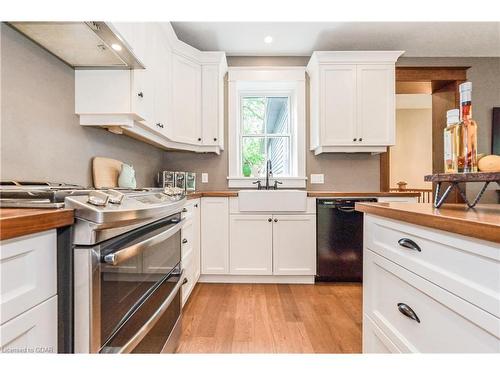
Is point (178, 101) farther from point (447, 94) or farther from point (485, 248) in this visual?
point (447, 94)

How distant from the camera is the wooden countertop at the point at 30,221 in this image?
0.47 metres

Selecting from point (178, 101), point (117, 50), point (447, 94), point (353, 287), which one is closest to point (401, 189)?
point (447, 94)

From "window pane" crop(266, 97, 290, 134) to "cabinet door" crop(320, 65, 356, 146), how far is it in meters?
0.59

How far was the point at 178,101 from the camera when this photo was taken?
2.54 meters

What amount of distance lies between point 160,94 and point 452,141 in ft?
6.36

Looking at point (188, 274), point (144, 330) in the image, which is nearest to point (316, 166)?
point (188, 274)

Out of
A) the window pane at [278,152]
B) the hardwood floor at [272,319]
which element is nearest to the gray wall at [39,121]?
the hardwood floor at [272,319]

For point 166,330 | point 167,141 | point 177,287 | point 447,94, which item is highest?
point 447,94

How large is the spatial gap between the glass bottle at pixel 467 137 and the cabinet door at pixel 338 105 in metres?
1.92

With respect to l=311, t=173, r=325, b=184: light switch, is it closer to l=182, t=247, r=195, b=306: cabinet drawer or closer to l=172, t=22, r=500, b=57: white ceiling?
l=172, t=22, r=500, b=57: white ceiling

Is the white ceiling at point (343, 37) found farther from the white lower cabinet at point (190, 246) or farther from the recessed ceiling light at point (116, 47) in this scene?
the white lower cabinet at point (190, 246)

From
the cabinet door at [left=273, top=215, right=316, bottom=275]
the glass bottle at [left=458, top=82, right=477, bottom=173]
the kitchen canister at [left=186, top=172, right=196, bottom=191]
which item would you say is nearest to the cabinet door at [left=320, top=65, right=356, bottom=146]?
the cabinet door at [left=273, top=215, right=316, bottom=275]
